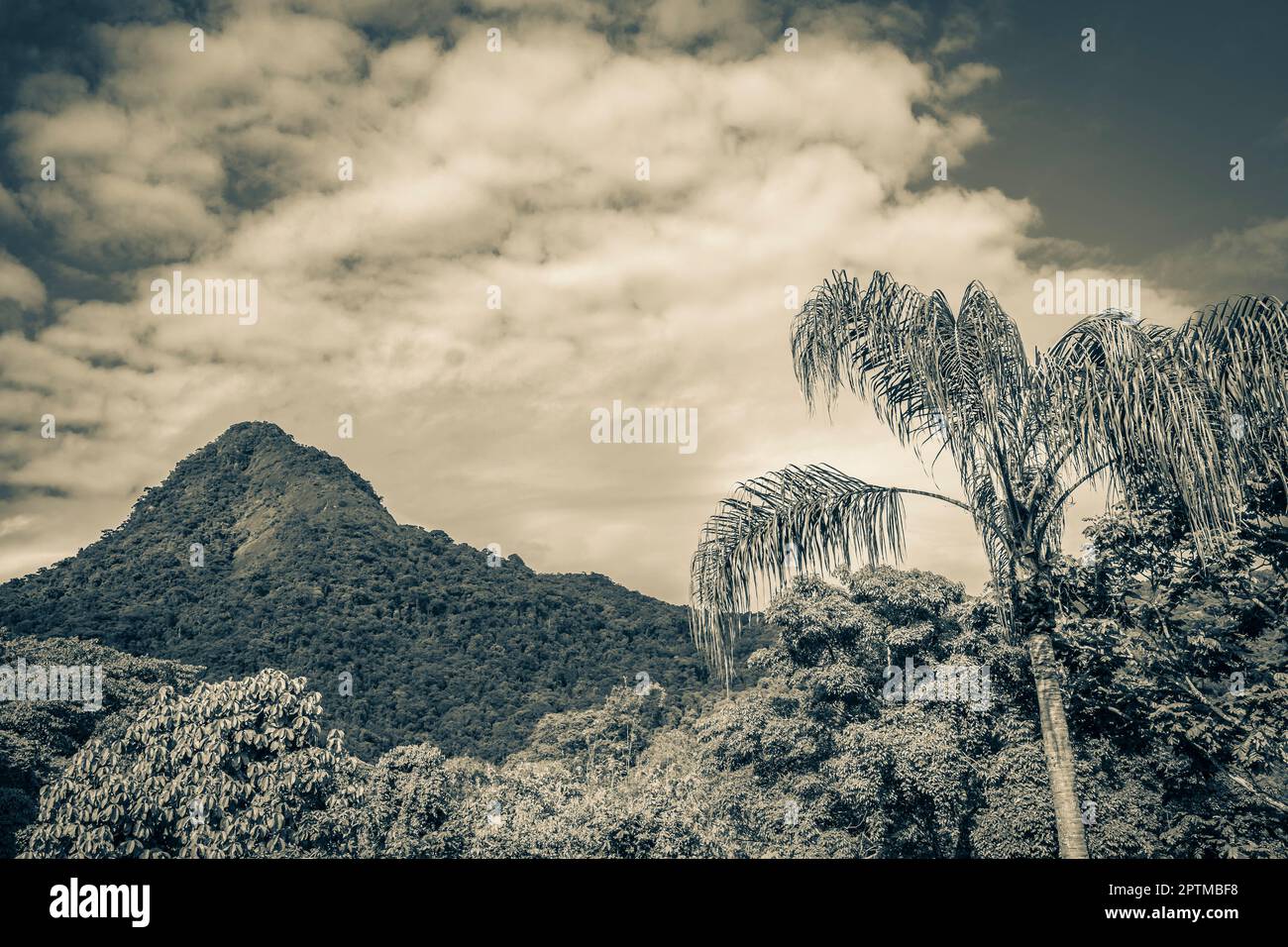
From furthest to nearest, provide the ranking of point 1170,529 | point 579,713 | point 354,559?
point 354,559
point 579,713
point 1170,529

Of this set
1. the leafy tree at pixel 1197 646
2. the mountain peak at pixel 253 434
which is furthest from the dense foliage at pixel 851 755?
the mountain peak at pixel 253 434

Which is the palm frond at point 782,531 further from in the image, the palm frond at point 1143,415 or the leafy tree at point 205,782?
the leafy tree at point 205,782

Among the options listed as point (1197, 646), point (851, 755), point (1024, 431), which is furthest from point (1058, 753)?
point (851, 755)

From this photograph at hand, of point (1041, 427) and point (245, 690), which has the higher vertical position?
point (1041, 427)

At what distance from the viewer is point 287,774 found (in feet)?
41.5

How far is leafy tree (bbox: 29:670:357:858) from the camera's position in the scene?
11.4 metres

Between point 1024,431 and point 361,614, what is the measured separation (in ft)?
193

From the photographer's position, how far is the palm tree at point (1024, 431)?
5902mm

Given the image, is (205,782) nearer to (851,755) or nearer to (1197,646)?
(851,755)

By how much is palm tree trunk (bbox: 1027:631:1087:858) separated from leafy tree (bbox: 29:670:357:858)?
32.4 ft

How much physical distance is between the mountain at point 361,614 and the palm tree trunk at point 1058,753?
1449 inches
